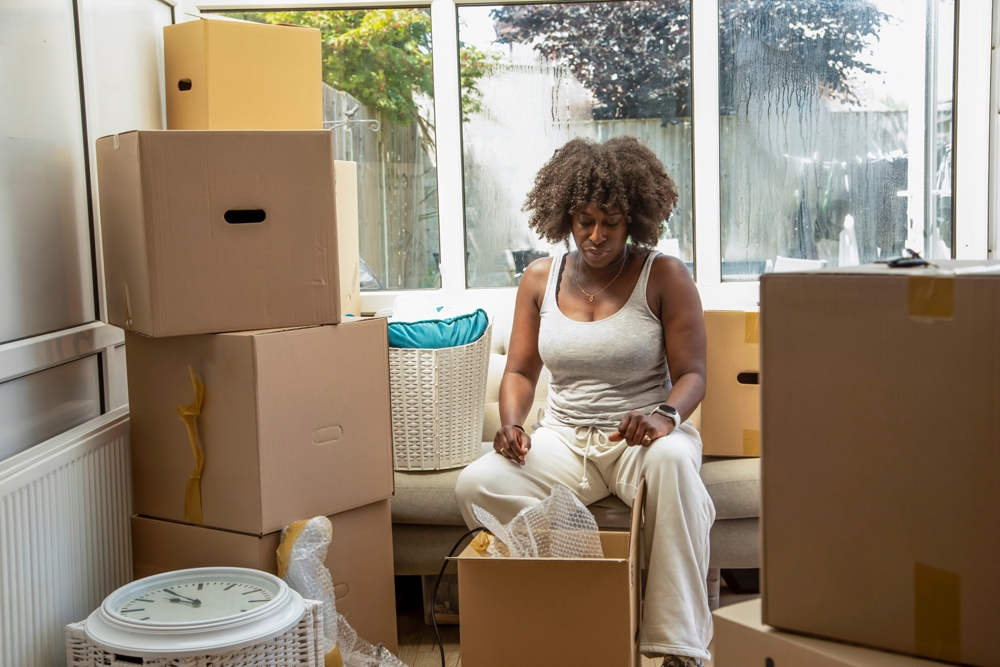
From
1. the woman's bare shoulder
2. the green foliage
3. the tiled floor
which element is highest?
the green foliage

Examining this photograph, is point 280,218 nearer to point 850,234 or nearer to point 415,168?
point 415,168

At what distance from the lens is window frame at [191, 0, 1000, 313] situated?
295 cm

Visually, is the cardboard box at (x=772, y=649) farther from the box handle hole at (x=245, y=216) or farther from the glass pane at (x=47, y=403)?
the glass pane at (x=47, y=403)

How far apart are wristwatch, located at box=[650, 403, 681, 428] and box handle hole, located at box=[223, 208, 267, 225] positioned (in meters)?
0.95

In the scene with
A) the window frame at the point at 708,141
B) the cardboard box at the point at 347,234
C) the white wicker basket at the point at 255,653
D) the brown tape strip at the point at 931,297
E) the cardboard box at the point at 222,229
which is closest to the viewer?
the brown tape strip at the point at 931,297

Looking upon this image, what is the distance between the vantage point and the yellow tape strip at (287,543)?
1720 millimetres

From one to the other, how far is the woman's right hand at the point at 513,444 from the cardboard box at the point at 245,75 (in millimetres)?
897

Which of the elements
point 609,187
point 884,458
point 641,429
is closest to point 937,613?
point 884,458

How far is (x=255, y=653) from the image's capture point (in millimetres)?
1471

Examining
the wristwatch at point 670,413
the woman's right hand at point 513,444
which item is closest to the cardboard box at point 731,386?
the wristwatch at point 670,413

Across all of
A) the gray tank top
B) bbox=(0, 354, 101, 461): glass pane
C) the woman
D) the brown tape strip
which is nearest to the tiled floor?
the woman

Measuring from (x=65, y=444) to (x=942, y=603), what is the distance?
1.54 metres

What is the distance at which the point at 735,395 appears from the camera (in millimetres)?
2361

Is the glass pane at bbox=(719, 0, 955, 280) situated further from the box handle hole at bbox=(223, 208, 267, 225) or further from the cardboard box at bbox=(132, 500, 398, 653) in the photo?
the box handle hole at bbox=(223, 208, 267, 225)
